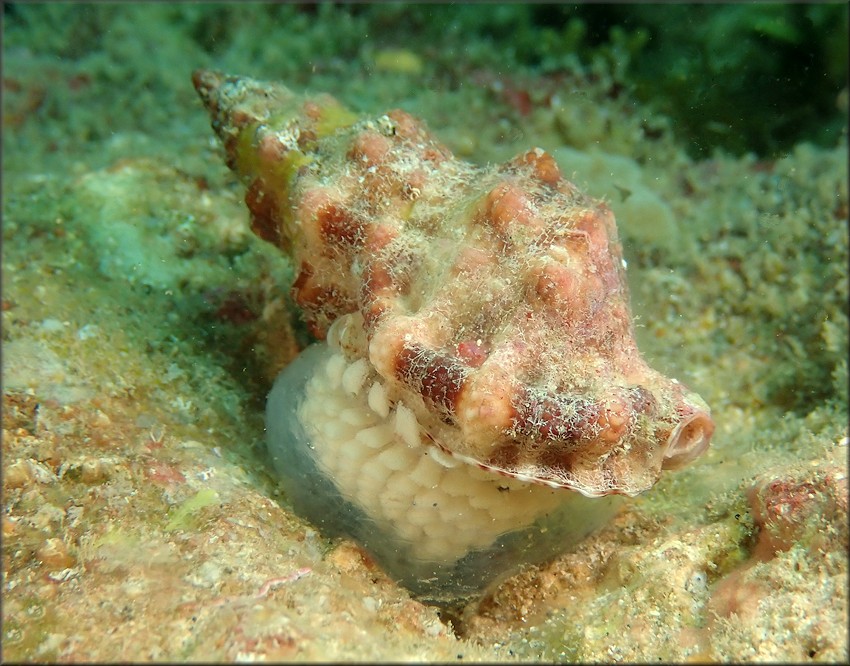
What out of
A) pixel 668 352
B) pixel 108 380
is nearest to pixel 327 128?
pixel 108 380

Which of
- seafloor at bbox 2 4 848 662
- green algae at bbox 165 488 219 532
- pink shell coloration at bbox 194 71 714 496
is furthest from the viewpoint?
green algae at bbox 165 488 219 532

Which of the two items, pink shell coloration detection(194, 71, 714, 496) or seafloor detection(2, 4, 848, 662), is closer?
seafloor detection(2, 4, 848, 662)

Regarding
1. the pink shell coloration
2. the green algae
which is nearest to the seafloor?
the green algae

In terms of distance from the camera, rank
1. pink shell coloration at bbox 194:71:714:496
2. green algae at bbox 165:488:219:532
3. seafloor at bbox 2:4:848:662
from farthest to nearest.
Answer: green algae at bbox 165:488:219:532, pink shell coloration at bbox 194:71:714:496, seafloor at bbox 2:4:848:662

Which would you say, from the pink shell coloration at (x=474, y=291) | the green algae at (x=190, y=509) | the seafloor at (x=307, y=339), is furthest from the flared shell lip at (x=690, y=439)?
the green algae at (x=190, y=509)

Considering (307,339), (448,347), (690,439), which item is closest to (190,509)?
(448,347)

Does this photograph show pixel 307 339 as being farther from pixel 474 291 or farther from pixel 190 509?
pixel 474 291

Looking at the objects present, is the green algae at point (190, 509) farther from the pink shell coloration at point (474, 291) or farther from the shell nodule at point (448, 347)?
the pink shell coloration at point (474, 291)

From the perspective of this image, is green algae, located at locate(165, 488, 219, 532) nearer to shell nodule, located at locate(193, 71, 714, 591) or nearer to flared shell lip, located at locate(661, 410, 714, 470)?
shell nodule, located at locate(193, 71, 714, 591)
